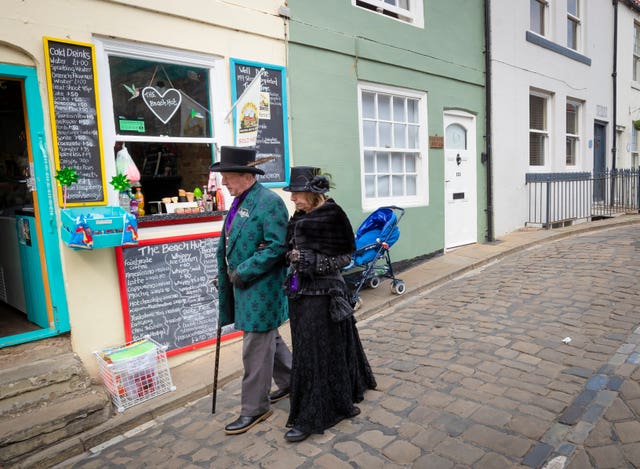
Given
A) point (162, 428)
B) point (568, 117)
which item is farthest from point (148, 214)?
point (568, 117)

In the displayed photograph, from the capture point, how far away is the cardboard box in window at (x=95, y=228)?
4.11 metres

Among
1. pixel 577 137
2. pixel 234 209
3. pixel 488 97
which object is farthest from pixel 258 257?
pixel 577 137

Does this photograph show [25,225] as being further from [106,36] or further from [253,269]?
[253,269]

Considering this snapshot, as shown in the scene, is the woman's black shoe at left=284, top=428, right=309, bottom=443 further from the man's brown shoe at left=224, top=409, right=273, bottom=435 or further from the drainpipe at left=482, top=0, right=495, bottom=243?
the drainpipe at left=482, top=0, right=495, bottom=243

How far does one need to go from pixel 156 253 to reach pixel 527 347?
3838 mm

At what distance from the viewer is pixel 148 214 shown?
5164mm

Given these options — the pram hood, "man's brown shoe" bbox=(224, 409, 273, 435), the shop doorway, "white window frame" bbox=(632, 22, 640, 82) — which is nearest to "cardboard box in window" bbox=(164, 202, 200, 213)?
the shop doorway

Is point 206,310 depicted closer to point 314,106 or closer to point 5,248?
point 5,248

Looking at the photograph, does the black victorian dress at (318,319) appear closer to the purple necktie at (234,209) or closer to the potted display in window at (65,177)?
the purple necktie at (234,209)

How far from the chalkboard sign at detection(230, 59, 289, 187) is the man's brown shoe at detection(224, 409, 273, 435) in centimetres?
300

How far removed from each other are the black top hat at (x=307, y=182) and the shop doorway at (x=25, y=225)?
2309mm

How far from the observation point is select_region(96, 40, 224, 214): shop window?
484 cm

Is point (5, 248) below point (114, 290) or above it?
above

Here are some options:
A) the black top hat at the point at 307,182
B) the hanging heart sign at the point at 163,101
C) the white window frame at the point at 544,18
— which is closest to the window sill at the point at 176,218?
the hanging heart sign at the point at 163,101
